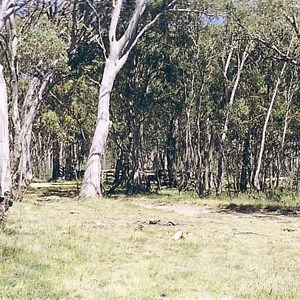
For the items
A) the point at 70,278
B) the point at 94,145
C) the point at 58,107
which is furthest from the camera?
the point at 58,107

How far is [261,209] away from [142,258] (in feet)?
35.2

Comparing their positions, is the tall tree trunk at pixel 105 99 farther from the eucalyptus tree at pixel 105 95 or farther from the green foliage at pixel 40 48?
the green foliage at pixel 40 48

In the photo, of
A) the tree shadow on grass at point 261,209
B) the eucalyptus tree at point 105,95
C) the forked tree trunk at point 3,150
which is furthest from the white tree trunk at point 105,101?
the forked tree trunk at point 3,150

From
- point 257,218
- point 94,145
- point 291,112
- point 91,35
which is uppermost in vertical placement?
point 91,35

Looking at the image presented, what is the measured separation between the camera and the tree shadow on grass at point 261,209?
18.1m

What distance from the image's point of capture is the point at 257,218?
16250 millimetres

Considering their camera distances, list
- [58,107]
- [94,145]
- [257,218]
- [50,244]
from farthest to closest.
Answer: [58,107] → [94,145] → [257,218] → [50,244]

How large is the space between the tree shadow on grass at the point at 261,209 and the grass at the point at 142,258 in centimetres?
295

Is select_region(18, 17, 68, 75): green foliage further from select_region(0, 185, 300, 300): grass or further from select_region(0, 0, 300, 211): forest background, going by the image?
select_region(0, 185, 300, 300): grass

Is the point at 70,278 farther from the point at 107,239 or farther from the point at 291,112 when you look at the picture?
the point at 291,112

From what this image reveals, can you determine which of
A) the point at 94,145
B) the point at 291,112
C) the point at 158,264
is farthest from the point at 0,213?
the point at 291,112

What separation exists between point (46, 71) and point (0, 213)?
13.5m

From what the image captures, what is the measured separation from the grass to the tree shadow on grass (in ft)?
9.68

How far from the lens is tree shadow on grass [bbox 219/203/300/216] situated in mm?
18072
